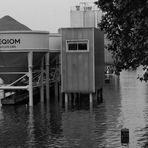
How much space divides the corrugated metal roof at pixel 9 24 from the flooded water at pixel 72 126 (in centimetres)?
756

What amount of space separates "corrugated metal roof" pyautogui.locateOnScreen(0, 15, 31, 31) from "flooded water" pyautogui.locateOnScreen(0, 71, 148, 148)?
24.8 ft

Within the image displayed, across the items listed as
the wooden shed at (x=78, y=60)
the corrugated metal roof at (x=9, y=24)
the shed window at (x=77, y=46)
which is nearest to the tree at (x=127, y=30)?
the wooden shed at (x=78, y=60)

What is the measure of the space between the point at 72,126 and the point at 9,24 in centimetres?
1925

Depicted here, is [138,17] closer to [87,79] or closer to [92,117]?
[92,117]

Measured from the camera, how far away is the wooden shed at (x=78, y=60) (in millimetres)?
41469

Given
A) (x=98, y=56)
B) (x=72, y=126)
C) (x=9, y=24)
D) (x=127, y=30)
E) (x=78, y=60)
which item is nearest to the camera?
(x=127, y=30)

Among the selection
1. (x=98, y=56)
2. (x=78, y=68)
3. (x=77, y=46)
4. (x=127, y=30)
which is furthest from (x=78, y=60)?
(x=127, y=30)

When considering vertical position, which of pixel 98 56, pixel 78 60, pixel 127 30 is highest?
pixel 127 30

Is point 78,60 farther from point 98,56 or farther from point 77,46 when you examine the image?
point 98,56

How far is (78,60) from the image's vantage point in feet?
136

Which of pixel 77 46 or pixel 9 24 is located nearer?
pixel 77 46

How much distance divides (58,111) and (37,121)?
276 inches

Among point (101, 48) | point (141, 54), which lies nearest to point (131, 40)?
point (141, 54)

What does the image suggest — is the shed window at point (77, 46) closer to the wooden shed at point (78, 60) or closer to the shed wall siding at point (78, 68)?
the wooden shed at point (78, 60)
